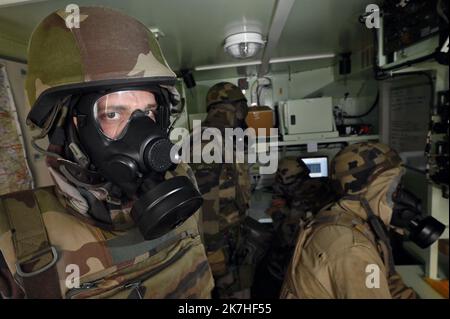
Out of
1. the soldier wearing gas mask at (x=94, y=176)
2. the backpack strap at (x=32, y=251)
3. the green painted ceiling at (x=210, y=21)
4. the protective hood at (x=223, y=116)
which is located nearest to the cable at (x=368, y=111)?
the green painted ceiling at (x=210, y=21)

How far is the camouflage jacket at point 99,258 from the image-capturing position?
0.50 m

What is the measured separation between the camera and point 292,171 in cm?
200

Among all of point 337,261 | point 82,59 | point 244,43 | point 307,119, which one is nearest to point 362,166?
point 337,261

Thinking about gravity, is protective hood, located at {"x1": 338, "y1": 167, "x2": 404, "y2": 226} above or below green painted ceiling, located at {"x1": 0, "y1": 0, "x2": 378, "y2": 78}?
below

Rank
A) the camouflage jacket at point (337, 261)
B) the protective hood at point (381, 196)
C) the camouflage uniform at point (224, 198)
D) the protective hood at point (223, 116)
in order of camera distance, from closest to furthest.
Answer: the camouflage jacket at point (337, 261), the protective hood at point (381, 196), the camouflage uniform at point (224, 198), the protective hood at point (223, 116)

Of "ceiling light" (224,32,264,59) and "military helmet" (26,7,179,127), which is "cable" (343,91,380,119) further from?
"military helmet" (26,7,179,127)

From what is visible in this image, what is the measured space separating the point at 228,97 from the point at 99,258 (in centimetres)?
130

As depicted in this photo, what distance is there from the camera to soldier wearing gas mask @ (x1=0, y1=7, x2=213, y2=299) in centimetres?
50

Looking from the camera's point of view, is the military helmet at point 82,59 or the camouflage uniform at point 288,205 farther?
the camouflage uniform at point 288,205

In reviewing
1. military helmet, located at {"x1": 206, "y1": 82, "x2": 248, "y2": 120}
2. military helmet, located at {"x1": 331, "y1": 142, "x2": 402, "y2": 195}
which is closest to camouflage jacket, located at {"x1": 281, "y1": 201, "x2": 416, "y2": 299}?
military helmet, located at {"x1": 331, "y1": 142, "x2": 402, "y2": 195}

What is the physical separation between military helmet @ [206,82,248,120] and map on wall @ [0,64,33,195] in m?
1.10

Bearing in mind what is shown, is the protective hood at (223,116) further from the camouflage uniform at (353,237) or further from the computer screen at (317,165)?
the computer screen at (317,165)

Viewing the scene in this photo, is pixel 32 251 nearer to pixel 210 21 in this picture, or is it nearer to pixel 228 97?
pixel 210 21
